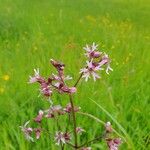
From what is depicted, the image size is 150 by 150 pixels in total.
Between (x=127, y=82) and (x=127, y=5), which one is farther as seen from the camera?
(x=127, y=5)

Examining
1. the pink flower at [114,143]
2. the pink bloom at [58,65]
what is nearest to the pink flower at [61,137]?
the pink flower at [114,143]

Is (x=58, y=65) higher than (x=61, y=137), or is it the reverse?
(x=58, y=65)

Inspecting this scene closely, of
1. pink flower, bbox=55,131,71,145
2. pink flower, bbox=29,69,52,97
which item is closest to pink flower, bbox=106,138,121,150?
pink flower, bbox=55,131,71,145

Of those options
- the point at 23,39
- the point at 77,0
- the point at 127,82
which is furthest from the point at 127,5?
the point at 127,82

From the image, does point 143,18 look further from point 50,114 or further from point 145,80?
point 50,114

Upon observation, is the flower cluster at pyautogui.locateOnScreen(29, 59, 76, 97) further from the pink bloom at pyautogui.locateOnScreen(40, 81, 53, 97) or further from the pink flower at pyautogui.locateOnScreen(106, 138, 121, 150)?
the pink flower at pyautogui.locateOnScreen(106, 138, 121, 150)

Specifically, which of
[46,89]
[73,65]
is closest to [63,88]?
[46,89]

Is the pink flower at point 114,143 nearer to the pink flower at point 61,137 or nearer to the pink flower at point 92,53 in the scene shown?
the pink flower at point 61,137

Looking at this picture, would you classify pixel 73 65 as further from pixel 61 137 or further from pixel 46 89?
pixel 46 89
